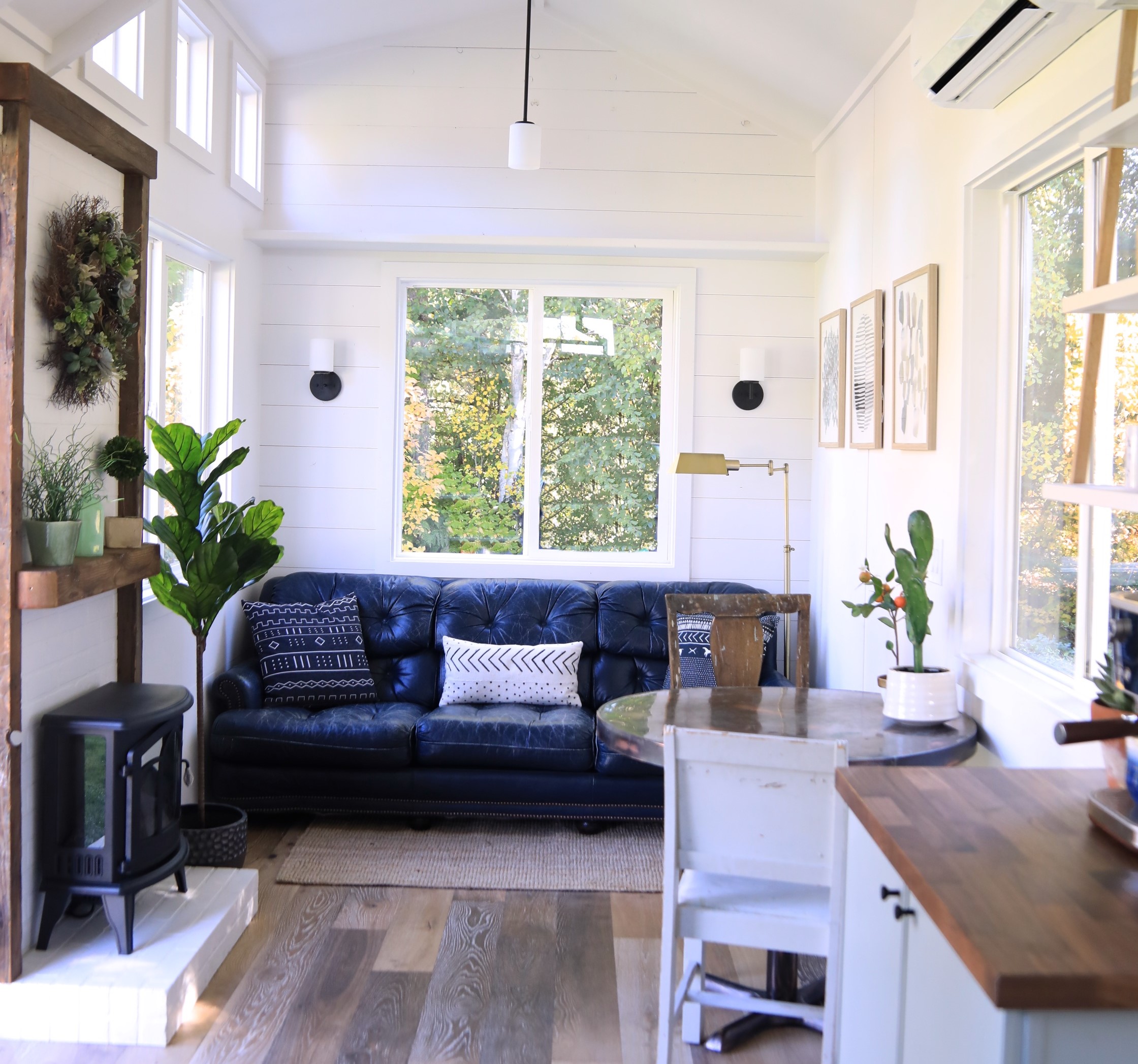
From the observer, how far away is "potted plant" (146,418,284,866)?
345cm

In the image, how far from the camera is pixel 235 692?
→ 422 centimetres

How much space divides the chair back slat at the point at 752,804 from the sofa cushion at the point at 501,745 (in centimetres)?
190

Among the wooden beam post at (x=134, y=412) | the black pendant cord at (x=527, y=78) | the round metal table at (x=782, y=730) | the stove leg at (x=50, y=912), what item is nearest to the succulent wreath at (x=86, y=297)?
the wooden beam post at (x=134, y=412)

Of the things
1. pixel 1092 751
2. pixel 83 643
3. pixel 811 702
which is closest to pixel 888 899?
pixel 1092 751

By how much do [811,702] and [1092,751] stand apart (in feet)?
2.96

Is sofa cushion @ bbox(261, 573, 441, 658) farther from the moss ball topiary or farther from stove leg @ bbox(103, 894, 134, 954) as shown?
stove leg @ bbox(103, 894, 134, 954)

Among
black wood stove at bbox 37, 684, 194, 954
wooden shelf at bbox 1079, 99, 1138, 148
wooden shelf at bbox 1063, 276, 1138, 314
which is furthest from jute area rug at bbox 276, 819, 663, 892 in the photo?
wooden shelf at bbox 1079, 99, 1138, 148

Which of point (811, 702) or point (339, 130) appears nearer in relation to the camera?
point (811, 702)

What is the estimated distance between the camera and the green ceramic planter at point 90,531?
2910 millimetres

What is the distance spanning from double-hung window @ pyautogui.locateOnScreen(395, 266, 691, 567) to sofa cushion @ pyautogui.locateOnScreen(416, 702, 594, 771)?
1.19 m

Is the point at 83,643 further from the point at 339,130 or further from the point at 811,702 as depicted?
the point at 339,130

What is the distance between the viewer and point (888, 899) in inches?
62.0

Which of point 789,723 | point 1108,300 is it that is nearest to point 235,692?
point 789,723

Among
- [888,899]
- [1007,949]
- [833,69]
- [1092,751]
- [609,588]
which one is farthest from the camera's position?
[609,588]
